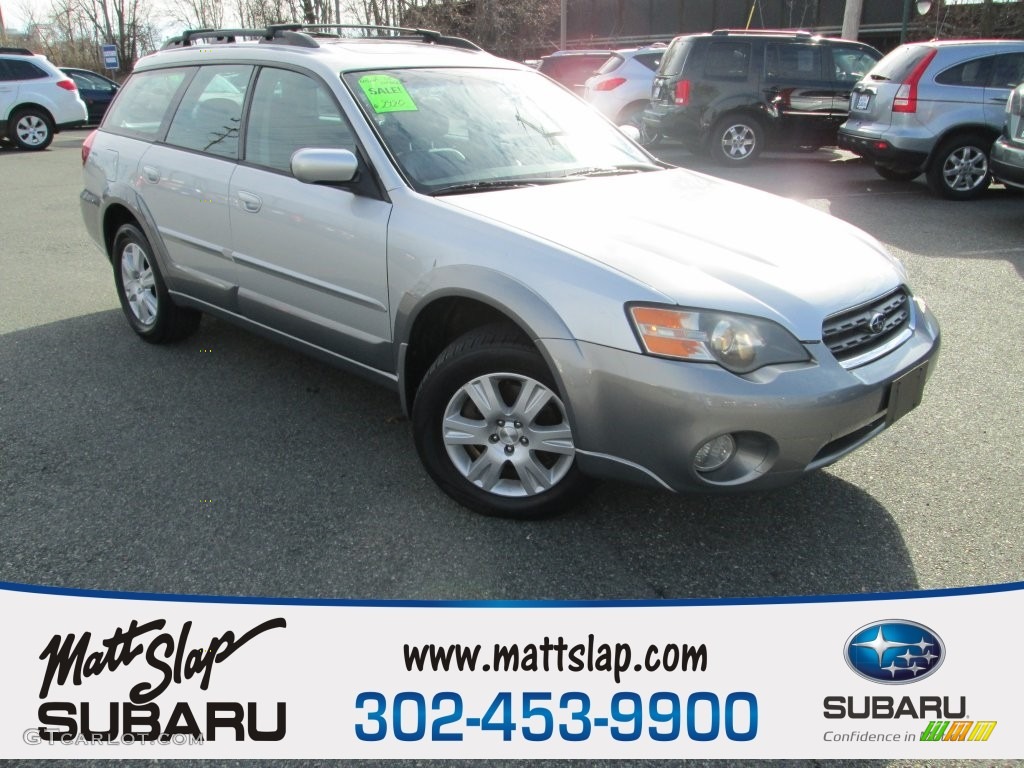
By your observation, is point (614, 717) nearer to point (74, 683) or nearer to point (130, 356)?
point (74, 683)

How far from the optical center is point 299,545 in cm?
308

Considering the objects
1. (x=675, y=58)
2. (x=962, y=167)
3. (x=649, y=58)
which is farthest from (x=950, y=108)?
(x=649, y=58)

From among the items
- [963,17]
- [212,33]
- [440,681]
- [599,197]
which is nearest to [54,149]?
[212,33]

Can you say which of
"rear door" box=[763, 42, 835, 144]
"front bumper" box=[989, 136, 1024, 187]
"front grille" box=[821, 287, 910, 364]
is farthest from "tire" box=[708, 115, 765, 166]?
"front grille" box=[821, 287, 910, 364]

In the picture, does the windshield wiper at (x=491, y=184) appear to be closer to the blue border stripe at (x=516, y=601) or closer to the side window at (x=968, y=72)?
the blue border stripe at (x=516, y=601)

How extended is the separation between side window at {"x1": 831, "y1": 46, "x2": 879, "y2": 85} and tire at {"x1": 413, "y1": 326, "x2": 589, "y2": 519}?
10734 millimetres

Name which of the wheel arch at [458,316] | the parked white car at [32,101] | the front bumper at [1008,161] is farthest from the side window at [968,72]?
the parked white car at [32,101]

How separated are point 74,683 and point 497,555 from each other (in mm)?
1324

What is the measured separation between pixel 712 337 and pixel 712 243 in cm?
52

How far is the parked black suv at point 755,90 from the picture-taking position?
1184 centimetres

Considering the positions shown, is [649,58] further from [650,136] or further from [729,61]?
[729,61]

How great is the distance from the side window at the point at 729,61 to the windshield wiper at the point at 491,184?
9209 millimetres

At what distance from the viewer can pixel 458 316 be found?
341 cm

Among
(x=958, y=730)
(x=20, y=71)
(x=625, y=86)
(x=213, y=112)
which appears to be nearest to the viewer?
(x=958, y=730)
